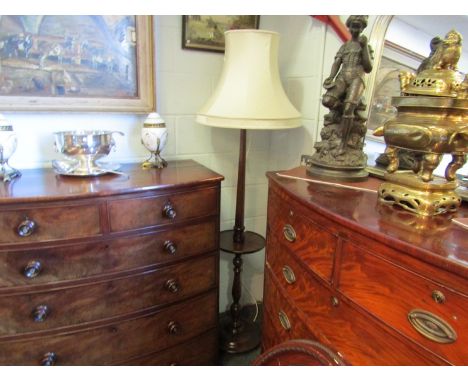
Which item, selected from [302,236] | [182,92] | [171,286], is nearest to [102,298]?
[171,286]

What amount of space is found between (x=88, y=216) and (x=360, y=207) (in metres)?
0.87

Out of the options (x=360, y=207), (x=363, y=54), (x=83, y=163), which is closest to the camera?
(x=360, y=207)

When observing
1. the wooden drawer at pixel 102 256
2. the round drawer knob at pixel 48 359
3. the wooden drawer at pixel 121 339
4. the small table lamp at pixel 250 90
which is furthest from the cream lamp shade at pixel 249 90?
the round drawer knob at pixel 48 359

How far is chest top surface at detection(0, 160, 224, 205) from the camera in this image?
101cm

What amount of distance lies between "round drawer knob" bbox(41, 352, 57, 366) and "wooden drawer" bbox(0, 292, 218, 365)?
0.01 metres

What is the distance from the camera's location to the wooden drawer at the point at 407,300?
0.53m

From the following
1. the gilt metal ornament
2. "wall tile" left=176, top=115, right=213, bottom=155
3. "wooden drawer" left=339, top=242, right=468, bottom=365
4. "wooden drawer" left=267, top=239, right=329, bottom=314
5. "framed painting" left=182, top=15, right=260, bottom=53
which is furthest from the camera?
"wall tile" left=176, top=115, right=213, bottom=155

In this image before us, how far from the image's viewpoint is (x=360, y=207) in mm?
799

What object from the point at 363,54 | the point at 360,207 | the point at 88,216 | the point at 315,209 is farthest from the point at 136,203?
the point at 363,54

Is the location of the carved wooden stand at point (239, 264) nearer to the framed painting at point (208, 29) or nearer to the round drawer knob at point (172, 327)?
the round drawer knob at point (172, 327)

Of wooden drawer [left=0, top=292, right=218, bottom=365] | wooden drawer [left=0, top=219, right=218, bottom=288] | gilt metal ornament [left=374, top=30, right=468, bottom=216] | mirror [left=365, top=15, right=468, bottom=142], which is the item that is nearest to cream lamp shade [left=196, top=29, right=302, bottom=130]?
mirror [left=365, top=15, right=468, bottom=142]

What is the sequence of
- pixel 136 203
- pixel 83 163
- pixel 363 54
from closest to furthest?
pixel 363 54, pixel 136 203, pixel 83 163

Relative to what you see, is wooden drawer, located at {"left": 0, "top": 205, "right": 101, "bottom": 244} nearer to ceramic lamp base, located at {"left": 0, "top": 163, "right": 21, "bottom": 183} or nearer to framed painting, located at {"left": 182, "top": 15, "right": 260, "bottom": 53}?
ceramic lamp base, located at {"left": 0, "top": 163, "right": 21, "bottom": 183}
